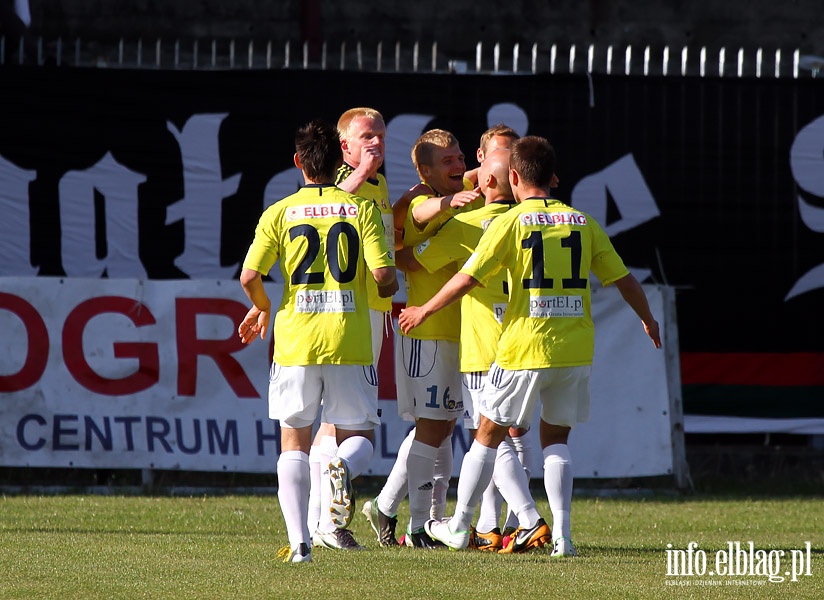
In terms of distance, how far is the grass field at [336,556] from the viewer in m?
4.95

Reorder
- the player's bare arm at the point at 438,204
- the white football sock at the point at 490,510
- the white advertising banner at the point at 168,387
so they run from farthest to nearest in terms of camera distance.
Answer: the white advertising banner at the point at 168,387 → the white football sock at the point at 490,510 → the player's bare arm at the point at 438,204

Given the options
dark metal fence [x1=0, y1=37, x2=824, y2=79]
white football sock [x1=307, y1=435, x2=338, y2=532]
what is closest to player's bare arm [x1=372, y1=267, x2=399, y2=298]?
white football sock [x1=307, y1=435, x2=338, y2=532]

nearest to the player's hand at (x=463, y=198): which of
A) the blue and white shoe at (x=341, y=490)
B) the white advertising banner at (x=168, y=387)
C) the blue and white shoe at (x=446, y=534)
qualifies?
the blue and white shoe at (x=341, y=490)

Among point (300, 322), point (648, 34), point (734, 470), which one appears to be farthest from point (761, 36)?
point (300, 322)

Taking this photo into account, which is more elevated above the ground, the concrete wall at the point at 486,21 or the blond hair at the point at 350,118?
the concrete wall at the point at 486,21

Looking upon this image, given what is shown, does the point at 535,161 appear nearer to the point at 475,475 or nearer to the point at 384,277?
the point at 384,277

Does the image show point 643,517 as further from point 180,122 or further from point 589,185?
point 180,122

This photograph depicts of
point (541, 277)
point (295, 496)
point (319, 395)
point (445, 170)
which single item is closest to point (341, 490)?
point (295, 496)

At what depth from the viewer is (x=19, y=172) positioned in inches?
387

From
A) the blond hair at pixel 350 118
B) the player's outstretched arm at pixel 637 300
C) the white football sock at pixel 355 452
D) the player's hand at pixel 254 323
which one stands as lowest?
the white football sock at pixel 355 452

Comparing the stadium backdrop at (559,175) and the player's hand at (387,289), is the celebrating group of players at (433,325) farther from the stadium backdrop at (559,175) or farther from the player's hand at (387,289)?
the stadium backdrop at (559,175)

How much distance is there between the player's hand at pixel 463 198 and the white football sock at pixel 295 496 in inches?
55.2

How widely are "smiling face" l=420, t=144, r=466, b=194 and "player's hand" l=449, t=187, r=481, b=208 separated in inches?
17.1

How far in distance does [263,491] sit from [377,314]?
3.06 m
